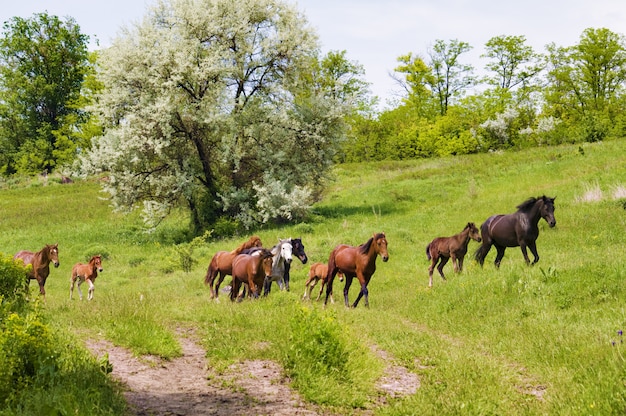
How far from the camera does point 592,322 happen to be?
9844 mm

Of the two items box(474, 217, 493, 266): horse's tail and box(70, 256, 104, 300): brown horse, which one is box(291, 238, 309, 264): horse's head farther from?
box(70, 256, 104, 300): brown horse

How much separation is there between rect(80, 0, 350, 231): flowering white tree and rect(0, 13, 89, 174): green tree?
4089cm

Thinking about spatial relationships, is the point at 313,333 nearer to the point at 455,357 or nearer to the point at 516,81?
the point at 455,357

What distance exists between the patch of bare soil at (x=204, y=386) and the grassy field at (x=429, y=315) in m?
0.24

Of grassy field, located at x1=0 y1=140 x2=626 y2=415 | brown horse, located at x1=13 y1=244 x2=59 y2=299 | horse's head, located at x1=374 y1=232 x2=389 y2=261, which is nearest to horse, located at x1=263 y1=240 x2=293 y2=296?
grassy field, located at x1=0 y1=140 x2=626 y2=415

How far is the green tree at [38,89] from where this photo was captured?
226 ft

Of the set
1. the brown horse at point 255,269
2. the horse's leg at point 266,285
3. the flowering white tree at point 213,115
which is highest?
the flowering white tree at point 213,115

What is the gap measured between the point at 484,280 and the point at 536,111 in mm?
63966

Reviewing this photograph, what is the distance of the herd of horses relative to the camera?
45.5ft

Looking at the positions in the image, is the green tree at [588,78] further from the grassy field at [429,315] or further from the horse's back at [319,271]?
the horse's back at [319,271]

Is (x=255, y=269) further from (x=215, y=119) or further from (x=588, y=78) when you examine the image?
(x=588, y=78)

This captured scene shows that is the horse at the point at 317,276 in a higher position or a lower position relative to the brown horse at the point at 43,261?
lower

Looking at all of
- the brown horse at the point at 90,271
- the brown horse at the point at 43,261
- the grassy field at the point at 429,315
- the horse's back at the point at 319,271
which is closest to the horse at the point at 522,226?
the grassy field at the point at 429,315

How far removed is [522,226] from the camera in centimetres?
1582
